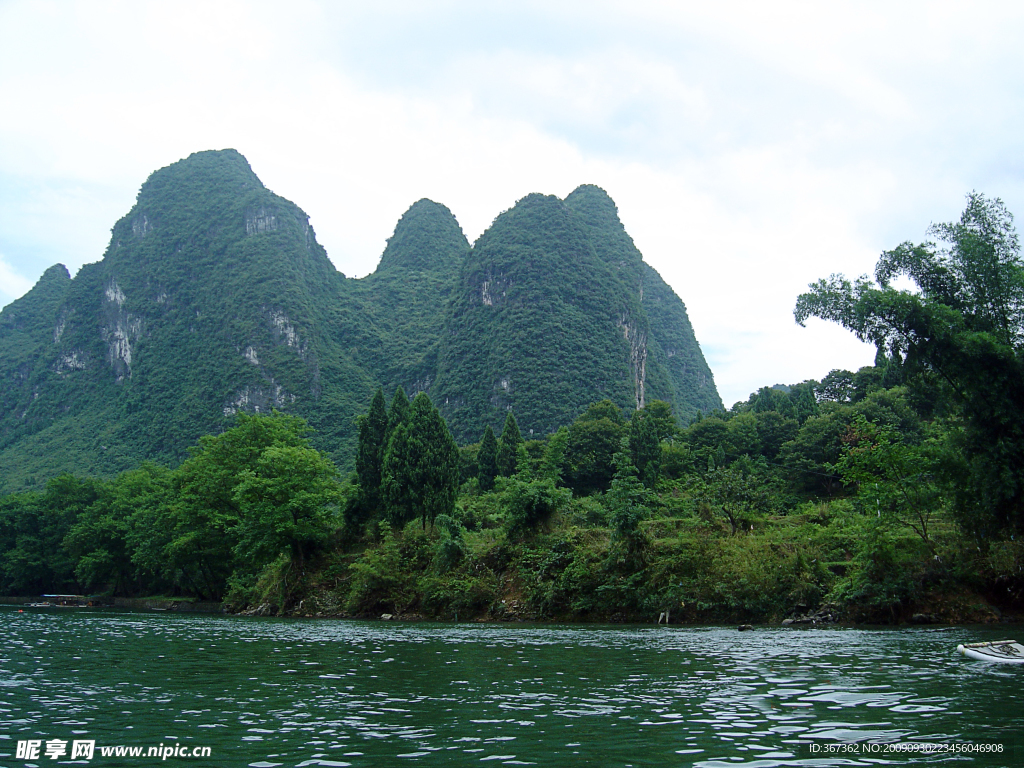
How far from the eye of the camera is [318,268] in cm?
19938

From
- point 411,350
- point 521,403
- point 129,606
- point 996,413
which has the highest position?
point 411,350

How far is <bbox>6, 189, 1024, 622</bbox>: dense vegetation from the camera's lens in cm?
2605

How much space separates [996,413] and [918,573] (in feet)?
24.2

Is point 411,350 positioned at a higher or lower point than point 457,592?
higher

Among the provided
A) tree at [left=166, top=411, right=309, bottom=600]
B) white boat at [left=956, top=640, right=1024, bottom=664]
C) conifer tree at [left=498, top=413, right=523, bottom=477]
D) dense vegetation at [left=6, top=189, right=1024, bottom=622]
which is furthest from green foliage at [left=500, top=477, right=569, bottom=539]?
conifer tree at [left=498, top=413, right=523, bottom=477]

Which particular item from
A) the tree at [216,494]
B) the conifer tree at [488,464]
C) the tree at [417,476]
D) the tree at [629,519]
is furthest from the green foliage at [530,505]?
the conifer tree at [488,464]

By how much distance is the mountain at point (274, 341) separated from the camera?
149 metres

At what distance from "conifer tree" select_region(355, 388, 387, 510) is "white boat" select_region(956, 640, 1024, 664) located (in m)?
35.6

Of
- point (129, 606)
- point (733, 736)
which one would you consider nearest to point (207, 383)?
point (129, 606)

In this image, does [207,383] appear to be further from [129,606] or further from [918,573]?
[918,573]

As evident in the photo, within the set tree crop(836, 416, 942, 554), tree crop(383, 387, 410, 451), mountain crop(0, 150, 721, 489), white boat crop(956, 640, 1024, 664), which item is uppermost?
mountain crop(0, 150, 721, 489)

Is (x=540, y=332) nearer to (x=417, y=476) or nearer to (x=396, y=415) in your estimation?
(x=396, y=415)

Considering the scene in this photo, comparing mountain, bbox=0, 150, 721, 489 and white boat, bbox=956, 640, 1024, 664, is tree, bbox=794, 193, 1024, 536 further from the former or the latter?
mountain, bbox=0, 150, 721, 489
